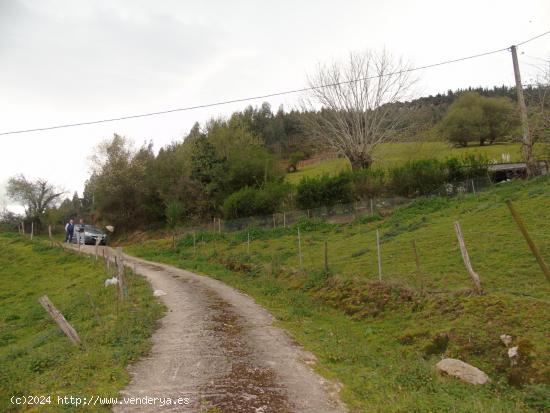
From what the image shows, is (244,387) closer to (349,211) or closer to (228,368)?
(228,368)

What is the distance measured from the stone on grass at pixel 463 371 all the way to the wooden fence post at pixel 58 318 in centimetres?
707

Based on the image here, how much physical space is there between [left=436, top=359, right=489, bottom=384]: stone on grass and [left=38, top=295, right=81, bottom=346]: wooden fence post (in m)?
7.07

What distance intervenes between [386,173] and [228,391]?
92.0 feet

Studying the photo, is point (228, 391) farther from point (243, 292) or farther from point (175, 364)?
point (243, 292)

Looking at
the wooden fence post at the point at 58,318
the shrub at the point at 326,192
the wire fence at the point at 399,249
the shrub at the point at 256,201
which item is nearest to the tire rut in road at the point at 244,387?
the wooden fence post at the point at 58,318

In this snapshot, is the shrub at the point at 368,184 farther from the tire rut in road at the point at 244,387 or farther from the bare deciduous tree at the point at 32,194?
the bare deciduous tree at the point at 32,194

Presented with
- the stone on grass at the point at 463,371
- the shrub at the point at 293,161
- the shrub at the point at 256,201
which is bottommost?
the stone on grass at the point at 463,371

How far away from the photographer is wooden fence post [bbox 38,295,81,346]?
338 inches

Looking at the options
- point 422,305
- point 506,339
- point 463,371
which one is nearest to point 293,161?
point 422,305

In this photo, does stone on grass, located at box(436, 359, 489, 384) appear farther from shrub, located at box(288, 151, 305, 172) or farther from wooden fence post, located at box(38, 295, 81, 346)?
shrub, located at box(288, 151, 305, 172)

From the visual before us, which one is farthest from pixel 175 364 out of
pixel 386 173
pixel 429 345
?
pixel 386 173

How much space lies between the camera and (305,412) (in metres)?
5.80

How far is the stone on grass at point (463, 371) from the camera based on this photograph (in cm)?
696

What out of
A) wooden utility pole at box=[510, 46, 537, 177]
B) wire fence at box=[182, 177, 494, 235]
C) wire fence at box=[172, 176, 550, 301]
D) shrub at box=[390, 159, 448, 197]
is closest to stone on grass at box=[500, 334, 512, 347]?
wire fence at box=[172, 176, 550, 301]
